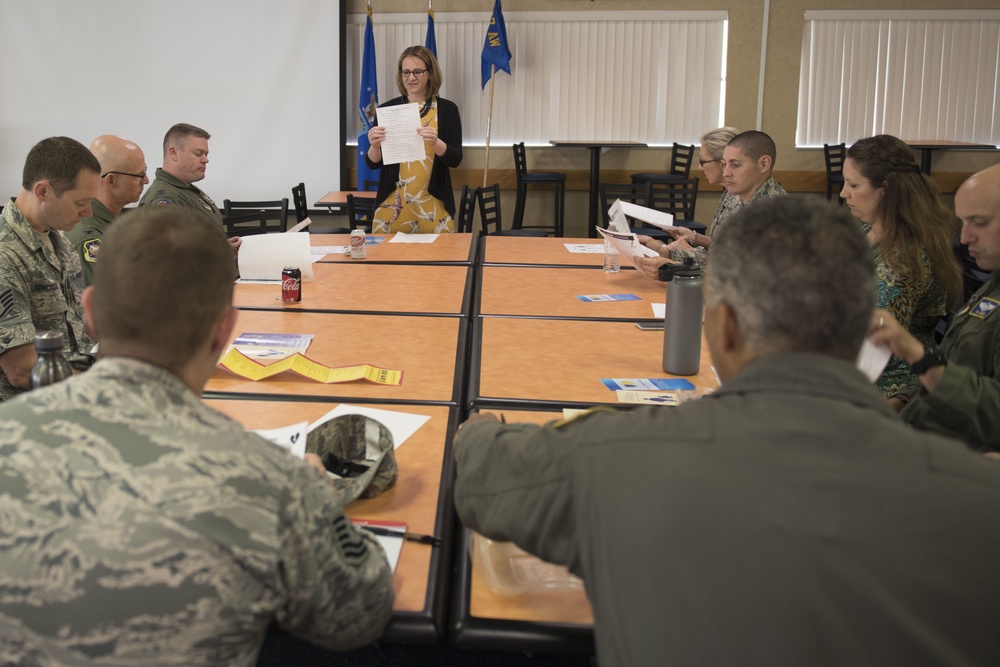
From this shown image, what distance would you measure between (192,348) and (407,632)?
0.47 metres

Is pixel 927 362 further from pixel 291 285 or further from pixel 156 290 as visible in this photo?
pixel 291 285

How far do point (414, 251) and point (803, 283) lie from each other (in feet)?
10.6

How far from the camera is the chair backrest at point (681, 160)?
24.0 feet

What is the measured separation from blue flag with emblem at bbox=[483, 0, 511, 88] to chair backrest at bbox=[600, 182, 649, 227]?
1381mm

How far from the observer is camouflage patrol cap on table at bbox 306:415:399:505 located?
1.40 m

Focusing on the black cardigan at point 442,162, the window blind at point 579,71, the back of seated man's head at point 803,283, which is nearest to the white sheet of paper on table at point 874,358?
the back of seated man's head at point 803,283

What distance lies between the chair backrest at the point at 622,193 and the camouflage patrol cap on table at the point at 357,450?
5491mm

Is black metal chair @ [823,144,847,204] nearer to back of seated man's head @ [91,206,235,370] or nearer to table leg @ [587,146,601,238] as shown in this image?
table leg @ [587,146,601,238]

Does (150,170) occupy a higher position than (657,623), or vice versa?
(150,170)

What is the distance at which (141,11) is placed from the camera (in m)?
6.95

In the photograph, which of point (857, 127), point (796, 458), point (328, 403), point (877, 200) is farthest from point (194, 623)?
point (857, 127)

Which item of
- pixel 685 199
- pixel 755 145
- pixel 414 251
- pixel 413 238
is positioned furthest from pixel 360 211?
pixel 755 145

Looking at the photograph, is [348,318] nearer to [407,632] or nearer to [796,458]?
[407,632]

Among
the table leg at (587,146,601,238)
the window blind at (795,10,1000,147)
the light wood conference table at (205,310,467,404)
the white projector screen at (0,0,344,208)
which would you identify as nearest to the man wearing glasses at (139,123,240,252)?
the light wood conference table at (205,310,467,404)
